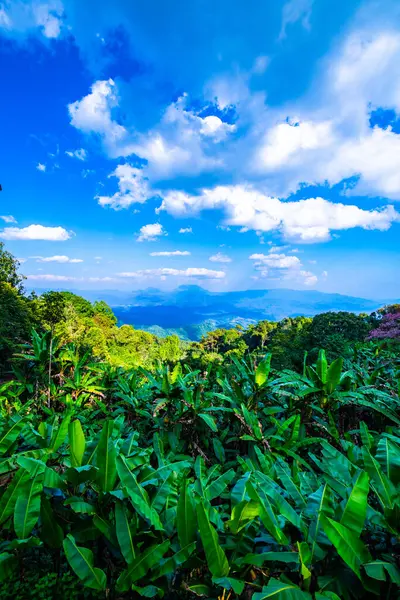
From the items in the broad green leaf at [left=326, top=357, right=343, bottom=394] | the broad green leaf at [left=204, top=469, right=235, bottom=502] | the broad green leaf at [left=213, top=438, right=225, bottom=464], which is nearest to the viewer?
the broad green leaf at [left=204, top=469, right=235, bottom=502]

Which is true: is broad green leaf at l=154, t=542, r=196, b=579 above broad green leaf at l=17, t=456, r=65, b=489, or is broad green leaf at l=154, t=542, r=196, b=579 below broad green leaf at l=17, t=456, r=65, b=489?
below

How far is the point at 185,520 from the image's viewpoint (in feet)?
3.82

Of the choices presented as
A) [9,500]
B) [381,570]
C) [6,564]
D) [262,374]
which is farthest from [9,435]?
[262,374]

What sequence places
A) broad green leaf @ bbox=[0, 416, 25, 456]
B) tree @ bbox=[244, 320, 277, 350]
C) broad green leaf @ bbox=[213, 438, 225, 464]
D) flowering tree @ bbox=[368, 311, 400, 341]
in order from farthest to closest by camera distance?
1. tree @ bbox=[244, 320, 277, 350]
2. flowering tree @ bbox=[368, 311, 400, 341]
3. broad green leaf @ bbox=[213, 438, 225, 464]
4. broad green leaf @ bbox=[0, 416, 25, 456]

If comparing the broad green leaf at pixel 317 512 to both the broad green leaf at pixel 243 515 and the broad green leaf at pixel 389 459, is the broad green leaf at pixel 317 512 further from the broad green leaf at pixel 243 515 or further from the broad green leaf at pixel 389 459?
the broad green leaf at pixel 389 459

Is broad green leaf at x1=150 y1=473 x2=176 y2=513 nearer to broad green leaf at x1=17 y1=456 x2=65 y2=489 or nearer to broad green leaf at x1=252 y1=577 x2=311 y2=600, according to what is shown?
broad green leaf at x1=17 y1=456 x2=65 y2=489

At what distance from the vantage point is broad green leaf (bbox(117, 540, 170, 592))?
1.07 metres

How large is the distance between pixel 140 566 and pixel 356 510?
0.87 meters

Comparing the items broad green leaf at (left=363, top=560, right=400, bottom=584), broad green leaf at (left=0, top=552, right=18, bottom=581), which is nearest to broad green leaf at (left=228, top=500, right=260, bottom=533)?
broad green leaf at (left=363, top=560, right=400, bottom=584)

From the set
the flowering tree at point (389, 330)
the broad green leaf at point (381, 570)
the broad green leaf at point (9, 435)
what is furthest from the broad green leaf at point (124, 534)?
the flowering tree at point (389, 330)

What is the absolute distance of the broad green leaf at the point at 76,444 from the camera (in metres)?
1.44

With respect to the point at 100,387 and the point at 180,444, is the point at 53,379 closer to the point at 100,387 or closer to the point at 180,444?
A: the point at 100,387

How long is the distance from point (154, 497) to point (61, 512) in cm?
45

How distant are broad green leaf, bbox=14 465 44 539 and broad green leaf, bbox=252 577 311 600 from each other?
0.96 meters
